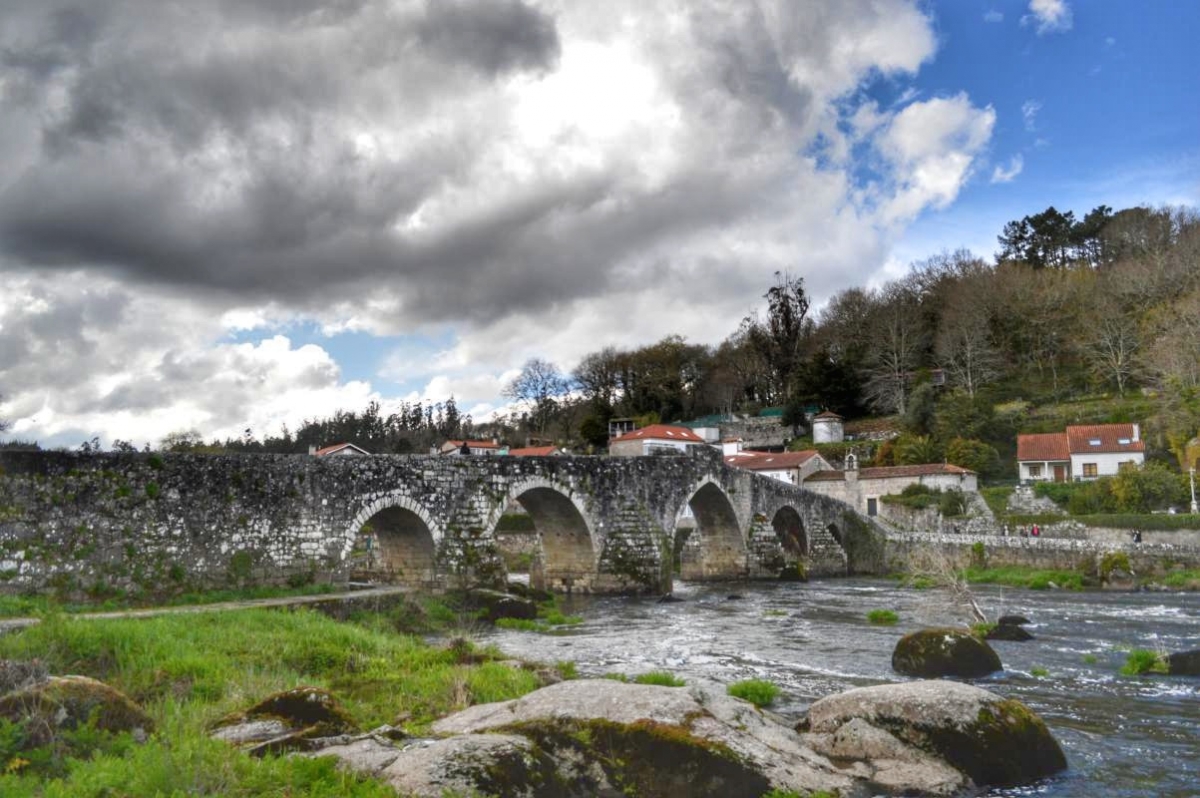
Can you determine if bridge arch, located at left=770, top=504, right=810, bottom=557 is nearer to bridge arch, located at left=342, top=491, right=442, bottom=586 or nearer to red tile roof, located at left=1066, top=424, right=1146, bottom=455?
red tile roof, located at left=1066, top=424, right=1146, bottom=455

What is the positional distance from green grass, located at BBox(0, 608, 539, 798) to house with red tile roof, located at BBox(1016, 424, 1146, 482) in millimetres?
44479

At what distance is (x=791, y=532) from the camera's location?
4125 cm

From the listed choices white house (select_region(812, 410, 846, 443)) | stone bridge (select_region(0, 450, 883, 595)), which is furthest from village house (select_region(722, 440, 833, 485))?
stone bridge (select_region(0, 450, 883, 595))

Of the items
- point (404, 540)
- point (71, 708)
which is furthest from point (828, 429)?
point (71, 708)

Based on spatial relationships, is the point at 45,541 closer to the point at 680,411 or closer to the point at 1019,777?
the point at 1019,777

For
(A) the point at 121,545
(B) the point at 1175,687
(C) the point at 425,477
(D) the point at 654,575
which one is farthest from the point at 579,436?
(B) the point at 1175,687

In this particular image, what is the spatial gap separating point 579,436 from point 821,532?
38559 millimetres

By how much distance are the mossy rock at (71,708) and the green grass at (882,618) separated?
1711 centimetres

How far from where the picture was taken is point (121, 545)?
16859mm

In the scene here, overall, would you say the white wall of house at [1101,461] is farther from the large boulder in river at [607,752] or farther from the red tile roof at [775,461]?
the large boulder in river at [607,752]

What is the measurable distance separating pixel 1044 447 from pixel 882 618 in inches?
1377

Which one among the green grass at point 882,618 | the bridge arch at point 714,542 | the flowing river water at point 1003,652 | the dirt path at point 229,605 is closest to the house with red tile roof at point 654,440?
the bridge arch at point 714,542

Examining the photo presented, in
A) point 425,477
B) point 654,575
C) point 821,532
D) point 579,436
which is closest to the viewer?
point 425,477

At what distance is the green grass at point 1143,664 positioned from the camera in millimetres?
13625
